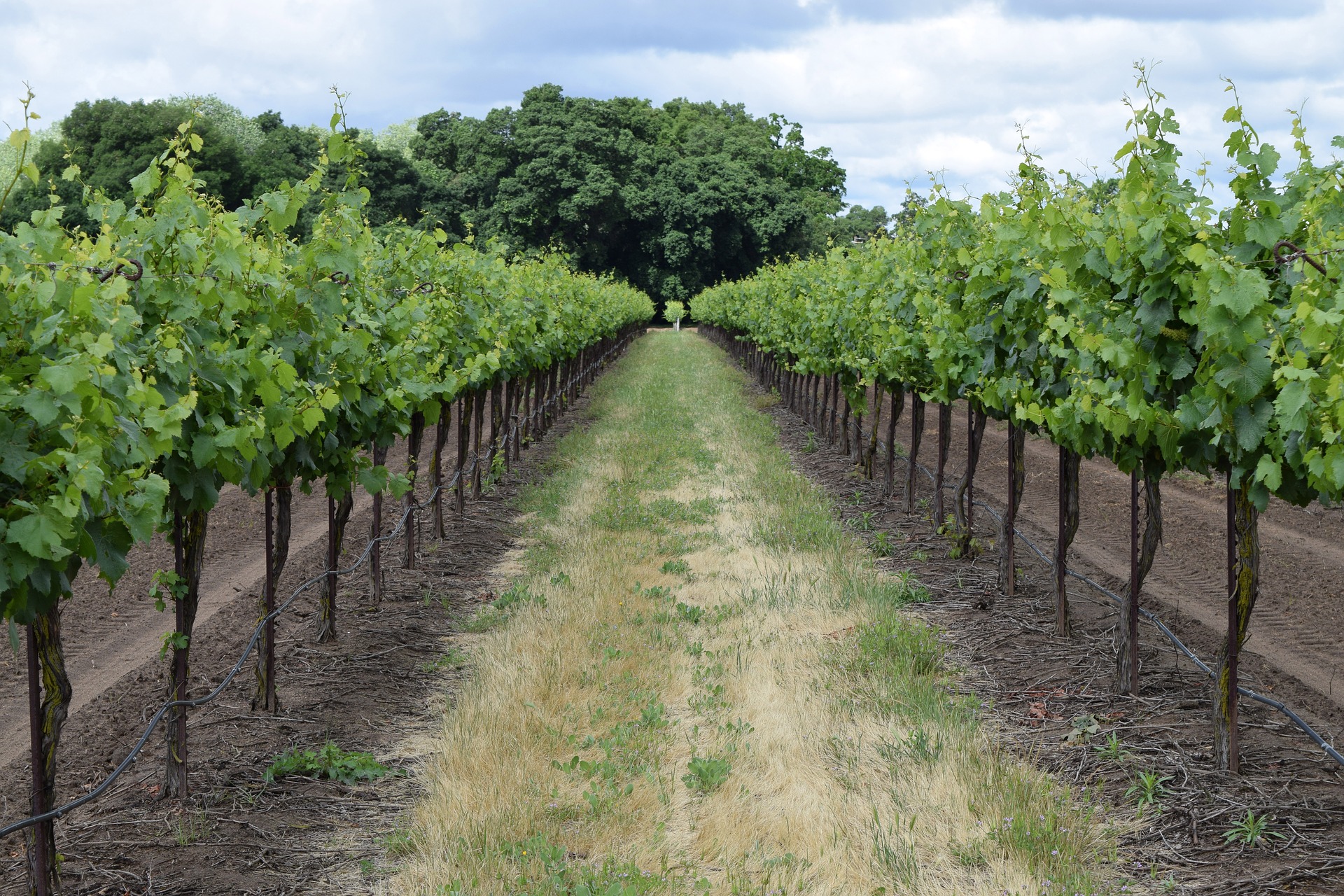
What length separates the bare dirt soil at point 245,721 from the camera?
4.33 m

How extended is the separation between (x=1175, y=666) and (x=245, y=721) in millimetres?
5357

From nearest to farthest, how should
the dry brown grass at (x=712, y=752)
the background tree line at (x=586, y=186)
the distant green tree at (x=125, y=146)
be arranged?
the dry brown grass at (x=712, y=752) < the distant green tree at (x=125, y=146) < the background tree line at (x=586, y=186)

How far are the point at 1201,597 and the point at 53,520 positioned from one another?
7927 millimetres

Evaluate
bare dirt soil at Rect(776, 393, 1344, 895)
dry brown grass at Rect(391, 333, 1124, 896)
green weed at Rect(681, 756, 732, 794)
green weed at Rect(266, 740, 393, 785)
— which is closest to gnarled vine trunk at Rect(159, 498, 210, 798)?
green weed at Rect(266, 740, 393, 785)

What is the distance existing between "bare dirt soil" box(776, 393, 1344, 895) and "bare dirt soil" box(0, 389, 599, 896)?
329 cm

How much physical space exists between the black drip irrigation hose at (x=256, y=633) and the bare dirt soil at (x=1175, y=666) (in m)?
3.98

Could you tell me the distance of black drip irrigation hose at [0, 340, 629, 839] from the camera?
380cm

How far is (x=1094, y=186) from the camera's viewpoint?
655 centimetres

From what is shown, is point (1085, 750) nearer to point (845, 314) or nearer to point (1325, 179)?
point (1325, 179)

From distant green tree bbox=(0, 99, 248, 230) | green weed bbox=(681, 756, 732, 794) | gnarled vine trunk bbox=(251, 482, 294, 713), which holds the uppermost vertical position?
distant green tree bbox=(0, 99, 248, 230)

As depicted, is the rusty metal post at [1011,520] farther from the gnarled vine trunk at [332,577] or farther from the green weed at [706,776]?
the gnarled vine trunk at [332,577]

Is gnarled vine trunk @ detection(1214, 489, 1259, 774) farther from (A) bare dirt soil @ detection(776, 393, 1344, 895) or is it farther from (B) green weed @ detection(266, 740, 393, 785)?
(B) green weed @ detection(266, 740, 393, 785)

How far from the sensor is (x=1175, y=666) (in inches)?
254

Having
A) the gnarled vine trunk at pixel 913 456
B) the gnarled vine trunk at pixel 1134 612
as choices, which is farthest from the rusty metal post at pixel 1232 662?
the gnarled vine trunk at pixel 913 456
